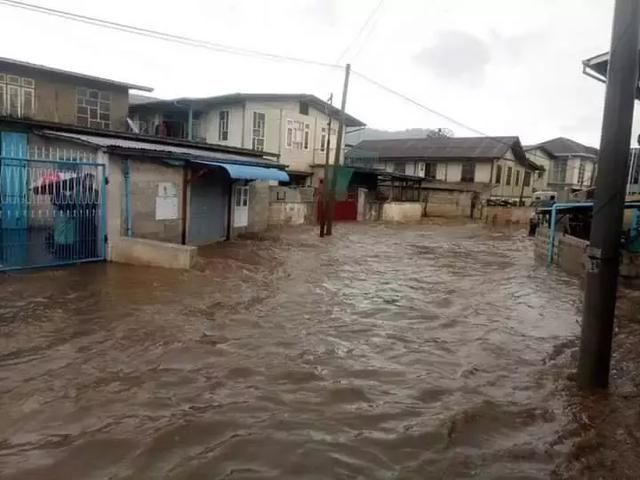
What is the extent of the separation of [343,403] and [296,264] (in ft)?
27.5

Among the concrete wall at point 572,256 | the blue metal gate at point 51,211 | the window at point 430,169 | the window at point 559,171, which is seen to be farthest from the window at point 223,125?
the window at point 559,171

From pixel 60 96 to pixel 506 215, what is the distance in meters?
26.6

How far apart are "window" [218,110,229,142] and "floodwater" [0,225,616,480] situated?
58.9ft

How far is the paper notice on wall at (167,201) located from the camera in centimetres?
1245

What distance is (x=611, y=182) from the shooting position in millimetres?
4137

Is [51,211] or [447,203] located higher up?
[447,203]

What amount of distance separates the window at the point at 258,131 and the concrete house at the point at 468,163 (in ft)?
30.5

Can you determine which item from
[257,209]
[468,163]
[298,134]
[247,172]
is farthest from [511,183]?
[247,172]

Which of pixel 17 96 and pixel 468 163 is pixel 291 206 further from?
pixel 468 163

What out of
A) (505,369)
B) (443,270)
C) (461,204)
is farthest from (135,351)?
(461,204)

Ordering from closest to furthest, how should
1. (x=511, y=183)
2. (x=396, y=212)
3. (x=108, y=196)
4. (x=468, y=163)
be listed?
1. (x=108, y=196)
2. (x=396, y=212)
3. (x=468, y=163)
4. (x=511, y=183)

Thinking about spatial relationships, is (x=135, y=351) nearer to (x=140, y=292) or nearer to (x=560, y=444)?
(x=140, y=292)

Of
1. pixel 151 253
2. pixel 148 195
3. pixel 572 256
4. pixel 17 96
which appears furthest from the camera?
pixel 17 96

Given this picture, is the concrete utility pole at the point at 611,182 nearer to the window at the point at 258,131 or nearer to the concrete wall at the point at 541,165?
the window at the point at 258,131
